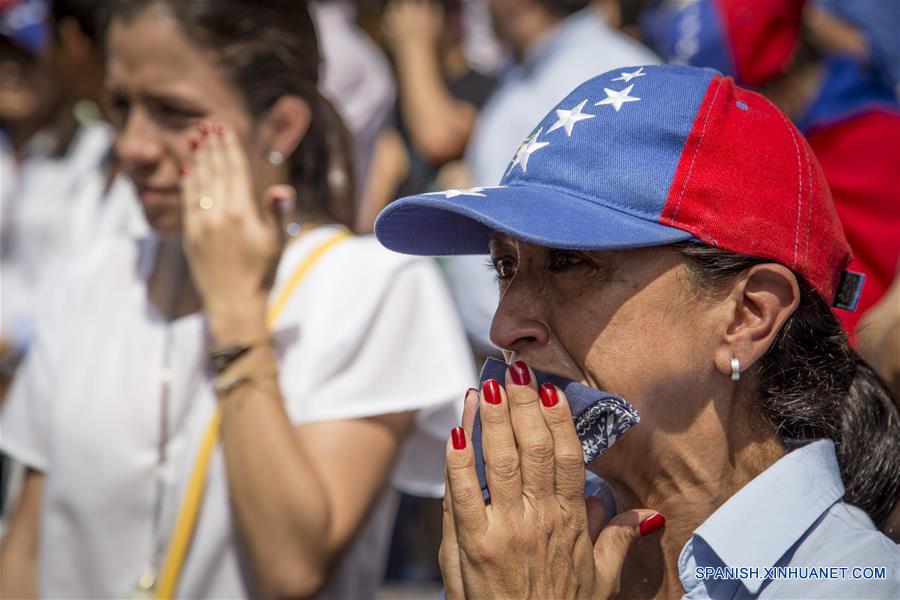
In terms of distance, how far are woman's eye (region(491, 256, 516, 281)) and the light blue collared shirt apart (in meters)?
0.55

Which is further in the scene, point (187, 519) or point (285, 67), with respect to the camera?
point (285, 67)

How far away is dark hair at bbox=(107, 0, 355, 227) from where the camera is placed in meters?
2.87

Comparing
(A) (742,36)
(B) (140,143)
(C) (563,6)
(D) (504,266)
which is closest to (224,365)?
(B) (140,143)

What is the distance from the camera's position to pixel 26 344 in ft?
12.1

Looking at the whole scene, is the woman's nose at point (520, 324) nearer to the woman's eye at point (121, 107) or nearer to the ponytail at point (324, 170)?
the ponytail at point (324, 170)

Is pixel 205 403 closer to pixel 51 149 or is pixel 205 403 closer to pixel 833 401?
pixel 833 401

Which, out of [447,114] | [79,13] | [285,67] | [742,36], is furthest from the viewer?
[447,114]

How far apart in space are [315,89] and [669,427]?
1622mm

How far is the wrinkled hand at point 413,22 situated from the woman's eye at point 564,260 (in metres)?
3.65

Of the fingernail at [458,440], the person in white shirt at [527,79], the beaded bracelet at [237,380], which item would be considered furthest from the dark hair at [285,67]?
the fingernail at [458,440]

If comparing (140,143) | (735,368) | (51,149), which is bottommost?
(51,149)

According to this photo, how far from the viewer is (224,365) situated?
102 inches

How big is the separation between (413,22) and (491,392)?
156 inches

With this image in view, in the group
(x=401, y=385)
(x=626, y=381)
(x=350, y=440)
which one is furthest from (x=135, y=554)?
(x=626, y=381)
